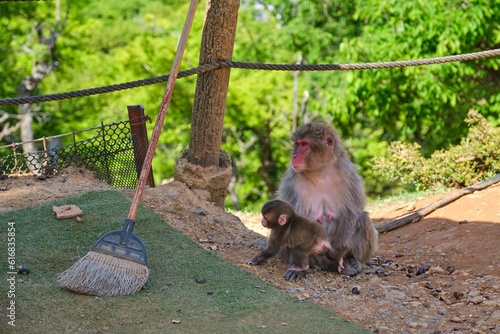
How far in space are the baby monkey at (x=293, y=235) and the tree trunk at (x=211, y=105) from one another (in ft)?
4.82

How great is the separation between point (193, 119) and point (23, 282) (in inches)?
92.9

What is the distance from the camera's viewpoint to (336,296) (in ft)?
15.8

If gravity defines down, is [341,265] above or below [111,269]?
below

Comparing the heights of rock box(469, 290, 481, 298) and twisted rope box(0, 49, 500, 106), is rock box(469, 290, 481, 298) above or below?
below

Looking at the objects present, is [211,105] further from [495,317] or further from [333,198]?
[495,317]

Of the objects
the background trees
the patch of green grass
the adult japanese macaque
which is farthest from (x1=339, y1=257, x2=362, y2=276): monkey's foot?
the background trees

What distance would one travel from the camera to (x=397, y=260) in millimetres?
6090

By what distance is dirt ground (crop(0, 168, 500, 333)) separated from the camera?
15.0 feet

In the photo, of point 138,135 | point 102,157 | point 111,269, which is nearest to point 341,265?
point 111,269

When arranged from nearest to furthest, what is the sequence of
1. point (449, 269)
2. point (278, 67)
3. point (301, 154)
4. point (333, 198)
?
point (301, 154)
point (333, 198)
point (449, 269)
point (278, 67)

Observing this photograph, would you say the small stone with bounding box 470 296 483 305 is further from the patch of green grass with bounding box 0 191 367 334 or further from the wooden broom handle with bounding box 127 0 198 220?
the wooden broom handle with bounding box 127 0 198 220

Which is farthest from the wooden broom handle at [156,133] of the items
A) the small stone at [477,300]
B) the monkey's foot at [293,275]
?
the small stone at [477,300]

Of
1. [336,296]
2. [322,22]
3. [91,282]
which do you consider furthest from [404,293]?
[322,22]

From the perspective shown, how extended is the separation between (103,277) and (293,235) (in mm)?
1372
